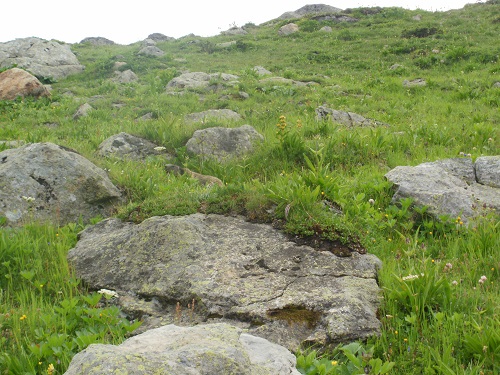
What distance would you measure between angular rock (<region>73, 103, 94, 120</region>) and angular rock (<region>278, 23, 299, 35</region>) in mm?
18940

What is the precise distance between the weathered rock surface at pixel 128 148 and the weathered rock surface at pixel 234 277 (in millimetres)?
4080

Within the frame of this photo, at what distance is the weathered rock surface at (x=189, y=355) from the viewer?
241cm

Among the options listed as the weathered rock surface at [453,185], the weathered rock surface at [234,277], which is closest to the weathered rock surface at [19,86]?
the weathered rock surface at [234,277]

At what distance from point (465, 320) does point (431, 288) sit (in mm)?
360

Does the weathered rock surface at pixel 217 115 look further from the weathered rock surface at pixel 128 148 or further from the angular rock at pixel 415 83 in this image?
the angular rock at pixel 415 83

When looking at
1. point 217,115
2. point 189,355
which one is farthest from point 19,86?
point 189,355

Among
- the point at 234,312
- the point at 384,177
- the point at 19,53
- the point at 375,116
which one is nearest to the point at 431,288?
the point at 234,312

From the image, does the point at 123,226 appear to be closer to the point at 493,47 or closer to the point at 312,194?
the point at 312,194

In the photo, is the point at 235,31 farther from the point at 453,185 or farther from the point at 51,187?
the point at 453,185

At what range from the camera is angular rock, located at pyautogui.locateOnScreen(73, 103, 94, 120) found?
1380cm

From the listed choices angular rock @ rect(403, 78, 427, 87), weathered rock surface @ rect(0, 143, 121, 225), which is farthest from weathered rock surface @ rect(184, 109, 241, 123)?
angular rock @ rect(403, 78, 427, 87)

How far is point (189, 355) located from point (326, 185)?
3.43 meters

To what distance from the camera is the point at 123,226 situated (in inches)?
220

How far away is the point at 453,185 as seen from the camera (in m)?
6.18
